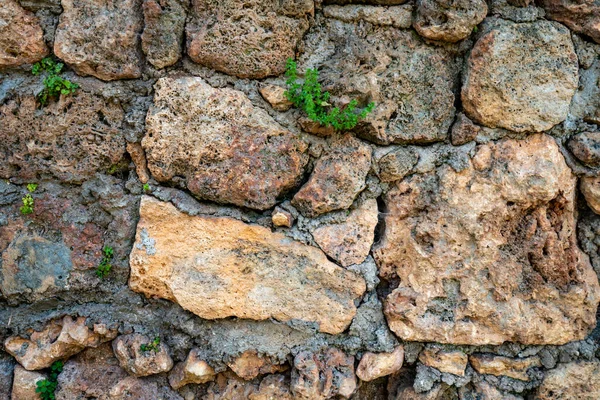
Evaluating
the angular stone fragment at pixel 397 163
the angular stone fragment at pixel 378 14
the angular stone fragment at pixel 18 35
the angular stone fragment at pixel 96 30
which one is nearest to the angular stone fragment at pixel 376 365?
the angular stone fragment at pixel 397 163

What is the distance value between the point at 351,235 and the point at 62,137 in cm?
121

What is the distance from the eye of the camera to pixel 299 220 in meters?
1.76

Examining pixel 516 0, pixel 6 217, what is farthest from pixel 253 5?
pixel 6 217

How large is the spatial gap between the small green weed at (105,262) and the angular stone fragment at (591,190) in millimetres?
1921

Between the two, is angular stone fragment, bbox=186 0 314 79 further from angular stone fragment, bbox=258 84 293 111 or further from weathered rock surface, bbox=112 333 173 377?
weathered rock surface, bbox=112 333 173 377

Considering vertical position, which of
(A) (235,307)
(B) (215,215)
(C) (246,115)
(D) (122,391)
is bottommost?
(D) (122,391)

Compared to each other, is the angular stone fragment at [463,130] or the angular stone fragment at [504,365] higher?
the angular stone fragment at [463,130]

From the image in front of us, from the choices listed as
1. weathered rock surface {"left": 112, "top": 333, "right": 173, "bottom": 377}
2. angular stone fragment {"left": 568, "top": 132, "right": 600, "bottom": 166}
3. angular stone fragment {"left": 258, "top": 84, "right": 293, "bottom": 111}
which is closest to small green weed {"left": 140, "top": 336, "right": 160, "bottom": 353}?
weathered rock surface {"left": 112, "top": 333, "right": 173, "bottom": 377}

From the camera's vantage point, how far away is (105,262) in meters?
1.82

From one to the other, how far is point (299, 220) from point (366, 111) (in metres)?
0.49

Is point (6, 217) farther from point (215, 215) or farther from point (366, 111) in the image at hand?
point (366, 111)

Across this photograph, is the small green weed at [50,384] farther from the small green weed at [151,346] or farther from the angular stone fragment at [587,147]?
the angular stone fragment at [587,147]

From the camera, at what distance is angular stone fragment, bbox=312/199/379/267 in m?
1.77

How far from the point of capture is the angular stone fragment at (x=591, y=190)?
1.76 meters
